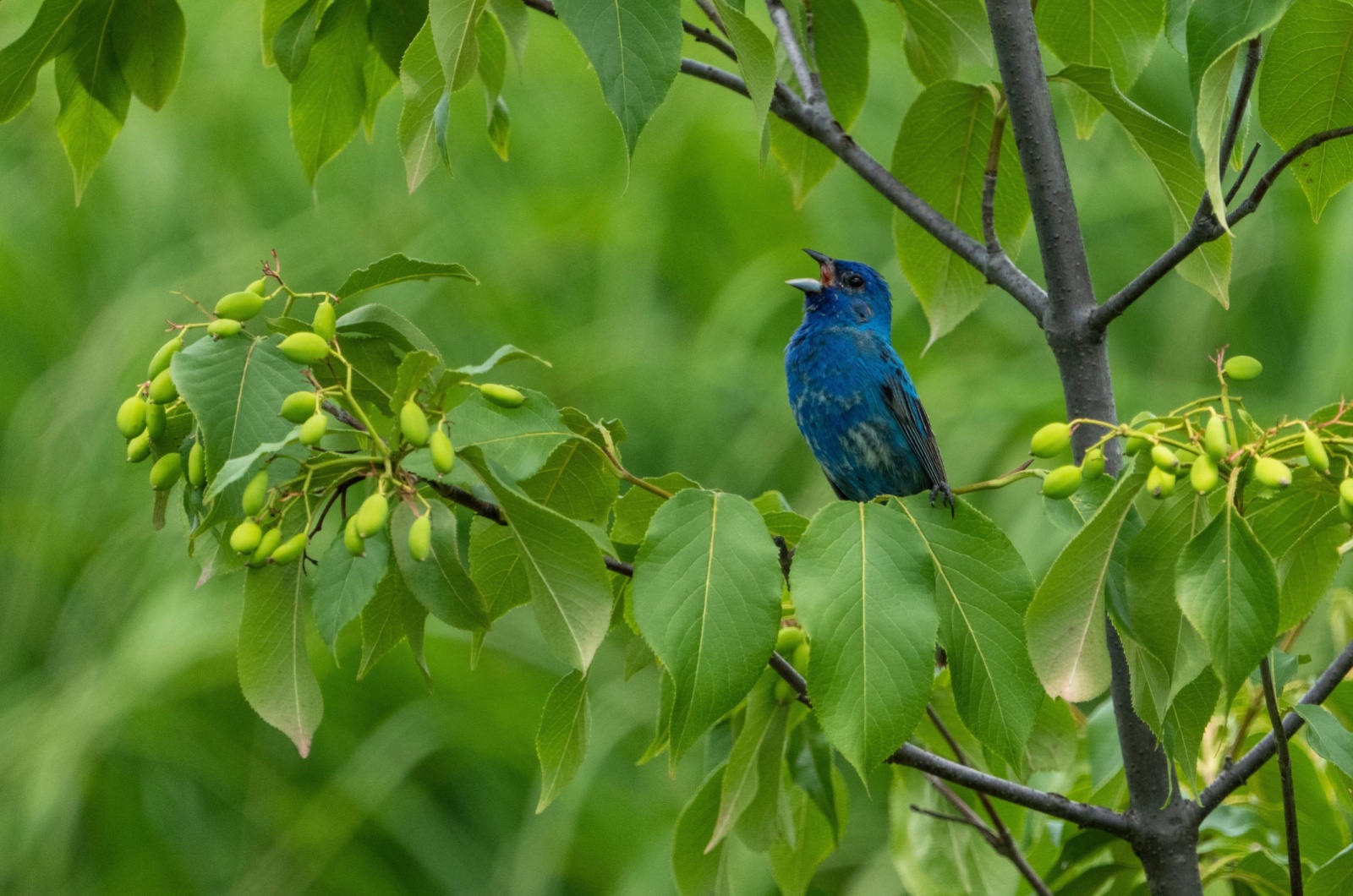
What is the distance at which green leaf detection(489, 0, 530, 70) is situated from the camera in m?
1.39

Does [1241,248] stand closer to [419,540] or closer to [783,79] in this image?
[783,79]

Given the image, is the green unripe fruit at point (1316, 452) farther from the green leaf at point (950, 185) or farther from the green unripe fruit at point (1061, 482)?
the green leaf at point (950, 185)

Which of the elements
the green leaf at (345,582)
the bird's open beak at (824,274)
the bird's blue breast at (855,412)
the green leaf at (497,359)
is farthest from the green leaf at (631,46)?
the bird's open beak at (824,274)

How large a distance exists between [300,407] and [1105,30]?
3.76 feet

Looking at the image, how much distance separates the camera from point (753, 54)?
1.22 metres

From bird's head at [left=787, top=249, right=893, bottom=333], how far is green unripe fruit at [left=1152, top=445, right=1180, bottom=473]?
187 cm

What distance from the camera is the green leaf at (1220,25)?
1059mm

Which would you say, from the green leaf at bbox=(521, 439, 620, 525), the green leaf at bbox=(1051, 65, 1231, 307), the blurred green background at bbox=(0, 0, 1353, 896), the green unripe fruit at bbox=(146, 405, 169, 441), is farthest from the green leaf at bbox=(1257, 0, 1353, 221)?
the blurred green background at bbox=(0, 0, 1353, 896)

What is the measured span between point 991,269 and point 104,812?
3.54m

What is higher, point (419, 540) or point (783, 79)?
point (783, 79)

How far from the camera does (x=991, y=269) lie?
159 centimetres

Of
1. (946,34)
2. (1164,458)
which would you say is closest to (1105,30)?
(946,34)

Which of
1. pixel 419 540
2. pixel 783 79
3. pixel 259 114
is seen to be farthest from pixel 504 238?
pixel 419 540

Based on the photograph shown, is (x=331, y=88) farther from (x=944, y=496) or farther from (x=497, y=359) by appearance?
(x=944, y=496)
